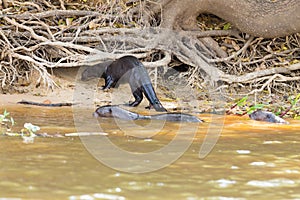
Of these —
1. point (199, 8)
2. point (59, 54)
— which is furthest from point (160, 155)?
point (199, 8)

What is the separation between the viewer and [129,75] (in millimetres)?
5207

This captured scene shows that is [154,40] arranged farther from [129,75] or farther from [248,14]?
[248,14]

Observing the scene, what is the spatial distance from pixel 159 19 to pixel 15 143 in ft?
13.7

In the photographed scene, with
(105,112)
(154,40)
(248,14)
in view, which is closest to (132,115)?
(105,112)

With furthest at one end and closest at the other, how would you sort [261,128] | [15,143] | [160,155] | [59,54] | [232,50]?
[232,50], [59,54], [261,128], [15,143], [160,155]

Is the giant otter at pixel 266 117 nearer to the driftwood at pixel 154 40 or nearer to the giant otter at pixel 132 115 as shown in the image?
the giant otter at pixel 132 115

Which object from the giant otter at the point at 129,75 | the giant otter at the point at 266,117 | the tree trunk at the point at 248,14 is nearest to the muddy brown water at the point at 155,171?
the giant otter at the point at 266,117

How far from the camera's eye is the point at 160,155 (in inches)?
83.7

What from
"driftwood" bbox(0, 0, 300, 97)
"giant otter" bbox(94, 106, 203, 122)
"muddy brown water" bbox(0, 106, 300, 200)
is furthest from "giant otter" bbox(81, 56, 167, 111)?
"muddy brown water" bbox(0, 106, 300, 200)

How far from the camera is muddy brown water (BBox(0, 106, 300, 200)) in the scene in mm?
1497

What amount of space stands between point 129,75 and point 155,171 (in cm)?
346

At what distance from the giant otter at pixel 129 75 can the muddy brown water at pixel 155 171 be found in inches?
77.5

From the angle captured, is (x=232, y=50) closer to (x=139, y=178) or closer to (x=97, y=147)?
(x=97, y=147)

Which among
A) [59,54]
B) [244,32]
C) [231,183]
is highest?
[244,32]
